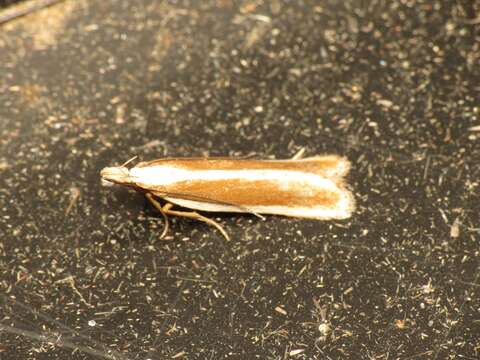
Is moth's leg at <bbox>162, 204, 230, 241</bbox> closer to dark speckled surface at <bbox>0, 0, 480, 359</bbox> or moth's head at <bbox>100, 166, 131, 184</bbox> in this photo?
dark speckled surface at <bbox>0, 0, 480, 359</bbox>

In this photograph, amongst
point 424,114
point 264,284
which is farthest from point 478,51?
point 264,284

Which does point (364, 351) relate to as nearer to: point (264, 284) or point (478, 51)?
point (264, 284)

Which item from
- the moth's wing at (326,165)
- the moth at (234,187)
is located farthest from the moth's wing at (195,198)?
the moth's wing at (326,165)

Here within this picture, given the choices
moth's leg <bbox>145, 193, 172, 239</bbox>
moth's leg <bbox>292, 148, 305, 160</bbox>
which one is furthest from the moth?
moth's leg <bbox>292, 148, 305, 160</bbox>

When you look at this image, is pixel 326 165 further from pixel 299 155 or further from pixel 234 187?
pixel 234 187

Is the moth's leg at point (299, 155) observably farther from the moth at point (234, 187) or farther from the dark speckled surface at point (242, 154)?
the moth at point (234, 187)

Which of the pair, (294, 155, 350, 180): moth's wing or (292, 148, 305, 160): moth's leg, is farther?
(292, 148, 305, 160): moth's leg

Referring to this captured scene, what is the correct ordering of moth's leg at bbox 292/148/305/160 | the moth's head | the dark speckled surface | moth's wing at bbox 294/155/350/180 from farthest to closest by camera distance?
moth's leg at bbox 292/148/305/160
moth's wing at bbox 294/155/350/180
the moth's head
the dark speckled surface
